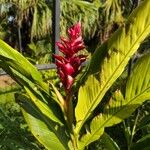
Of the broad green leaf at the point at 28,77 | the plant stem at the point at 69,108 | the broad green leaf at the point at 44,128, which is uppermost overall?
the broad green leaf at the point at 28,77

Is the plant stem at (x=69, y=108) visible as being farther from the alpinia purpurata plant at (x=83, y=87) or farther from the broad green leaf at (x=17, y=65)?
the broad green leaf at (x=17, y=65)

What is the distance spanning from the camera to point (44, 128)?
2.31 meters

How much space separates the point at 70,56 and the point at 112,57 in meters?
0.17

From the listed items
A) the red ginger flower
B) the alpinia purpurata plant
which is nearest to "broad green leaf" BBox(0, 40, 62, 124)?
the alpinia purpurata plant

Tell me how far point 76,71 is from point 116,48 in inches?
7.9

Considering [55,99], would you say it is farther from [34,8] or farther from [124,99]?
[34,8]

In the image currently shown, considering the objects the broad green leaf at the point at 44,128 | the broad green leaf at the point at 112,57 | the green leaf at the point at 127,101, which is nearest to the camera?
the broad green leaf at the point at 112,57

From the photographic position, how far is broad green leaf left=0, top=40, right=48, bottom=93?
6.97ft

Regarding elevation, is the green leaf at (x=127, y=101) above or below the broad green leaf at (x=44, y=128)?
above

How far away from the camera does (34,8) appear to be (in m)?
8.06

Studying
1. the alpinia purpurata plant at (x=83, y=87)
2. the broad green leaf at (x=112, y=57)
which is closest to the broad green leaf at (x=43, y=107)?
the alpinia purpurata plant at (x=83, y=87)

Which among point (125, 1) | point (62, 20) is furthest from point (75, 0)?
point (125, 1)

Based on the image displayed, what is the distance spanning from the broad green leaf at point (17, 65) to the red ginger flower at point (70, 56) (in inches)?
4.6

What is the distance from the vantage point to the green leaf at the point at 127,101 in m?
2.15
